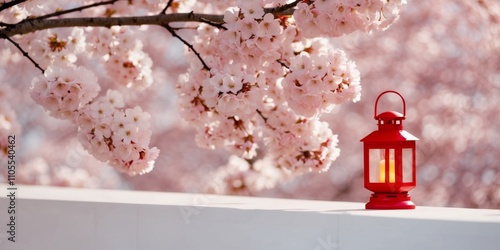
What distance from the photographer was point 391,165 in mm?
1958

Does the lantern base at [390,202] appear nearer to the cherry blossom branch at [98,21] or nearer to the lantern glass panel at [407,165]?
the lantern glass panel at [407,165]

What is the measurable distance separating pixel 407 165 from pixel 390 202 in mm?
105

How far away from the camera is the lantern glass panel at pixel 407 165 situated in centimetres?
195

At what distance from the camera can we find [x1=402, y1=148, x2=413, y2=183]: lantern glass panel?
1950 millimetres

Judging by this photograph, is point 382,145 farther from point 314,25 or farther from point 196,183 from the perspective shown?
point 196,183

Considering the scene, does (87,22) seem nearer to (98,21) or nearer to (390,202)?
(98,21)

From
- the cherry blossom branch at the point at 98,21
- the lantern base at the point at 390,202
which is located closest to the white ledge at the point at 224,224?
the lantern base at the point at 390,202

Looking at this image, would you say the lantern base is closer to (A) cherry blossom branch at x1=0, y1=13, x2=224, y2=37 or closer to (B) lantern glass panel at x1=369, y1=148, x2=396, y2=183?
(B) lantern glass panel at x1=369, y1=148, x2=396, y2=183

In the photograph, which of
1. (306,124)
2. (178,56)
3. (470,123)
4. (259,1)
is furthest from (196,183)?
(259,1)

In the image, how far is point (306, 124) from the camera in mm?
2213

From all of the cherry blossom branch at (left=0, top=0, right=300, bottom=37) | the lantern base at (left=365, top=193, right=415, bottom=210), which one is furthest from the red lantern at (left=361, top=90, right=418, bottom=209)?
the cherry blossom branch at (left=0, top=0, right=300, bottom=37)

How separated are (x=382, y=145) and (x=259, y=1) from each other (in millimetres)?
475

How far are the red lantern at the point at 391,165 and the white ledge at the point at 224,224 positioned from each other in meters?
0.07

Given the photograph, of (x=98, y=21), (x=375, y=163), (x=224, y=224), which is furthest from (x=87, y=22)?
(x=375, y=163)
